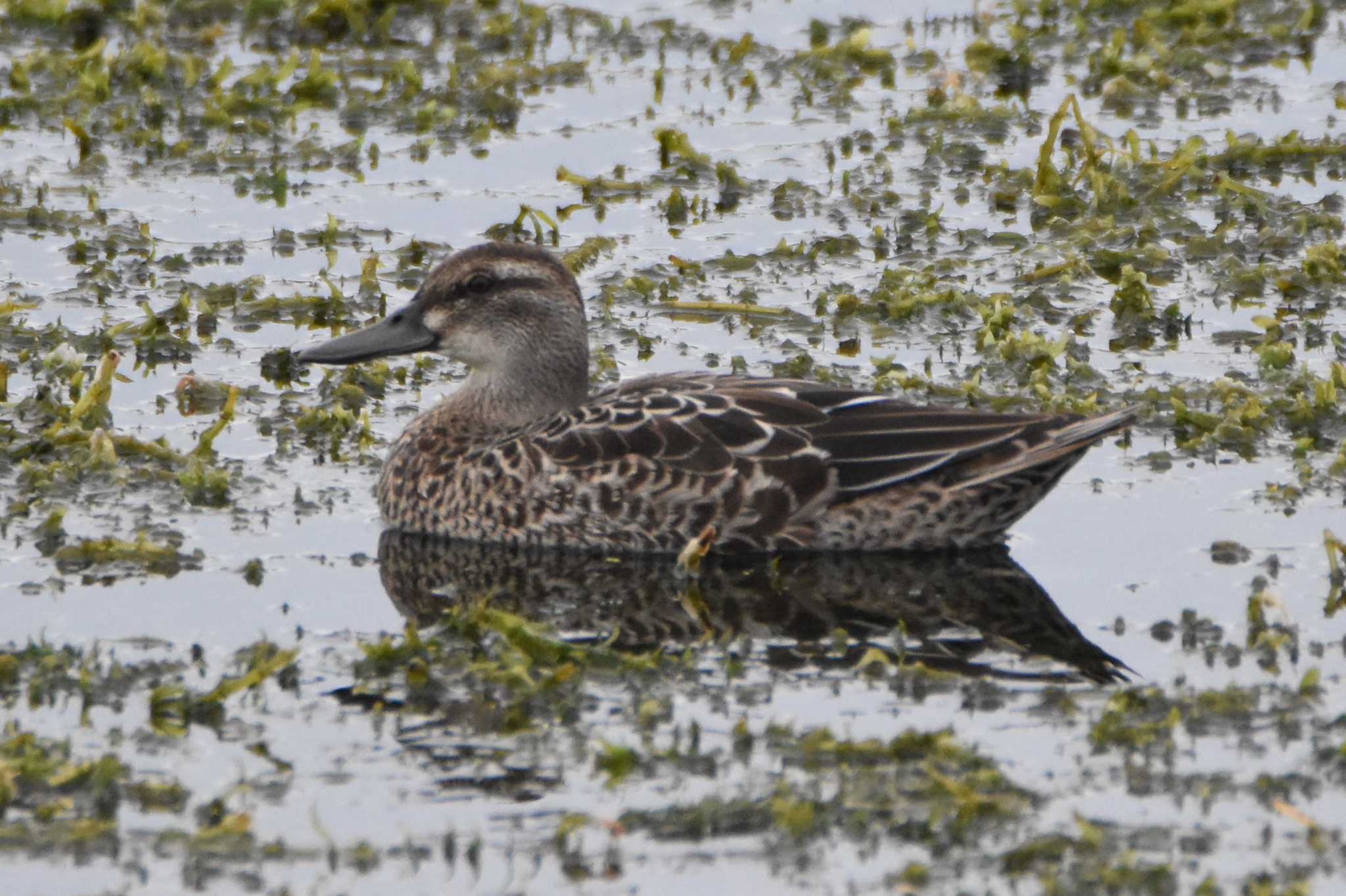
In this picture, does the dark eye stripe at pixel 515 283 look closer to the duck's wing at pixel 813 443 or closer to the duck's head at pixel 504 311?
the duck's head at pixel 504 311

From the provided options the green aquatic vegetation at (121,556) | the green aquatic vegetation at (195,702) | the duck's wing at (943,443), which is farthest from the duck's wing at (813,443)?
the green aquatic vegetation at (195,702)

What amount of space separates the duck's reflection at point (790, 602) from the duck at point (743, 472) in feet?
0.38

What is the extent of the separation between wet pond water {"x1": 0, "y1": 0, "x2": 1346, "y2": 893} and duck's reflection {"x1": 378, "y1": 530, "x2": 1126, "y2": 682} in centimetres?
3

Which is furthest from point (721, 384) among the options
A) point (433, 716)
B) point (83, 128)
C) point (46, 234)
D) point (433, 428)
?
point (83, 128)

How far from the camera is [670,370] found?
12727mm

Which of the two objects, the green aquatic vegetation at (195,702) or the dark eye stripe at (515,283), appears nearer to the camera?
the green aquatic vegetation at (195,702)

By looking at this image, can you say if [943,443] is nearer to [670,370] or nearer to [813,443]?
[813,443]

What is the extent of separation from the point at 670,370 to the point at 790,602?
10.2 ft

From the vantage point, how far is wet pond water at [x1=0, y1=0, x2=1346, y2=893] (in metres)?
7.63

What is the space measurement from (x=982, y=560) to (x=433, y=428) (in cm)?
272

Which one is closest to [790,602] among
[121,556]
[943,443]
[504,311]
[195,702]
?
[943,443]

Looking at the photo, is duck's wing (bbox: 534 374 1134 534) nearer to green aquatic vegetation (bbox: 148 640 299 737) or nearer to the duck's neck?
the duck's neck

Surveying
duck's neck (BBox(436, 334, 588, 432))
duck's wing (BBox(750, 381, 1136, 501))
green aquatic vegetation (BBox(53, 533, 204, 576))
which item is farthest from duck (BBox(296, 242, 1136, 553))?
green aquatic vegetation (BBox(53, 533, 204, 576))

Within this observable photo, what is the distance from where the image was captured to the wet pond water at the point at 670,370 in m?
7.63
